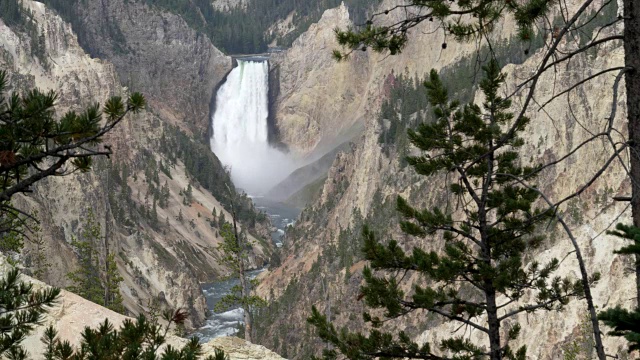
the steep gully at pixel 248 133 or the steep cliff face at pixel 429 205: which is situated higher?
the steep gully at pixel 248 133

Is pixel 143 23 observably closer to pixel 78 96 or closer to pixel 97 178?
pixel 78 96

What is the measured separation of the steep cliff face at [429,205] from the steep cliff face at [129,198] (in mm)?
8277

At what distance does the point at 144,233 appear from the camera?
80.9 meters

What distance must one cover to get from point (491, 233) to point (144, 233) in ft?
233

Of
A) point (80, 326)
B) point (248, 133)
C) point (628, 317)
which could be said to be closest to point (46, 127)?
point (628, 317)

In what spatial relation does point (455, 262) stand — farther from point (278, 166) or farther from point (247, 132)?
point (247, 132)

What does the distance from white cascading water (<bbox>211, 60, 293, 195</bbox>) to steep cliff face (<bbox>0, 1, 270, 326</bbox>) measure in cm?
1504

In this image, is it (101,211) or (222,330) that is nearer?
(222,330)

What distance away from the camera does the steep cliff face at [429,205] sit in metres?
36.8

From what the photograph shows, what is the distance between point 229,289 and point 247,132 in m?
79.4

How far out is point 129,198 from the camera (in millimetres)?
88750

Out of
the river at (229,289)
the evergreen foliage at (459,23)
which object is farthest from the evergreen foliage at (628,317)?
the river at (229,289)

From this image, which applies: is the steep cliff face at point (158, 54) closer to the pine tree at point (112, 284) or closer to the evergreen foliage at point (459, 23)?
the pine tree at point (112, 284)

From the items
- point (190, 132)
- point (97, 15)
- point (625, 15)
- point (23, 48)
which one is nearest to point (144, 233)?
point (23, 48)
